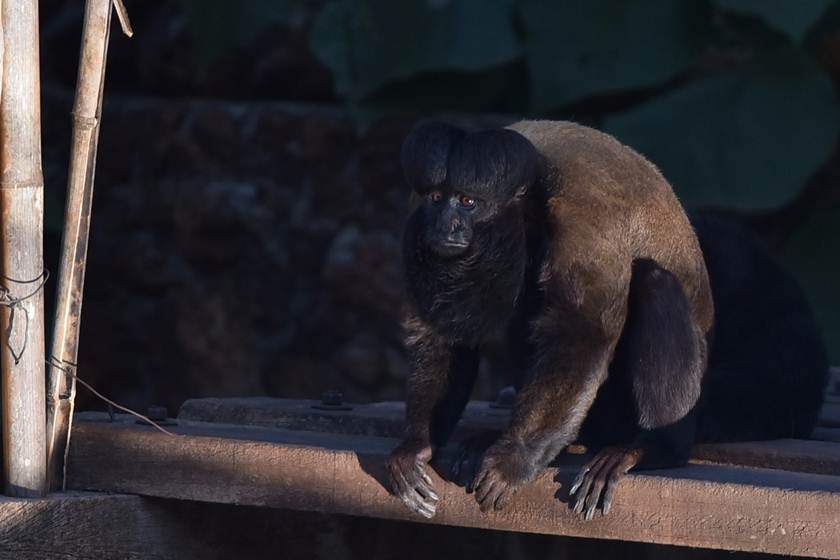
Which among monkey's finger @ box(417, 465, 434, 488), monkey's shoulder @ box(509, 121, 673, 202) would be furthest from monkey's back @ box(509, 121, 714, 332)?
monkey's finger @ box(417, 465, 434, 488)

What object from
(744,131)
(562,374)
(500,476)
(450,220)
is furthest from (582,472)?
(744,131)

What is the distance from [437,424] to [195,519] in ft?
2.26

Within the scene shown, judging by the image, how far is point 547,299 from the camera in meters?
3.56

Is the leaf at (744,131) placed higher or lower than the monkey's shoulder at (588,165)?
lower

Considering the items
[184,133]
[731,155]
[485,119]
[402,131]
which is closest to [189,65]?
[184,133]

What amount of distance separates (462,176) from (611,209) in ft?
1.35

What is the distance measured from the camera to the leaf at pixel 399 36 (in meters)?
6.61

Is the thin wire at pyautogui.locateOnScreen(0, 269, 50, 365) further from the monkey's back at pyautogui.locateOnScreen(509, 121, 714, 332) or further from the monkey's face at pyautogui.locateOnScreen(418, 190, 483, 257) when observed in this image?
the monkey's back at pyautogui.locateOnScreen(509, 121, 714, 332)

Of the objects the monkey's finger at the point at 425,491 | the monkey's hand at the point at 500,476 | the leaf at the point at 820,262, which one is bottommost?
the leaf at the point at 820,262

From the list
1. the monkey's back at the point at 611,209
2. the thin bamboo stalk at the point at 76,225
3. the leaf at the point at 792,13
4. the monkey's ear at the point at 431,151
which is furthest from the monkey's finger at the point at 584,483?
the leaf at the point at 792,13

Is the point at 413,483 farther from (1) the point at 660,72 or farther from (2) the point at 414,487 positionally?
(1) the point at 660,72

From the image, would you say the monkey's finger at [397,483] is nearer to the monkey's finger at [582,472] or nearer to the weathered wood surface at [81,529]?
the monkey's finger at [582,472]

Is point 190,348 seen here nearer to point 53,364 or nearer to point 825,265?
point 825,265

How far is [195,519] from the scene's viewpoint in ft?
12.7
